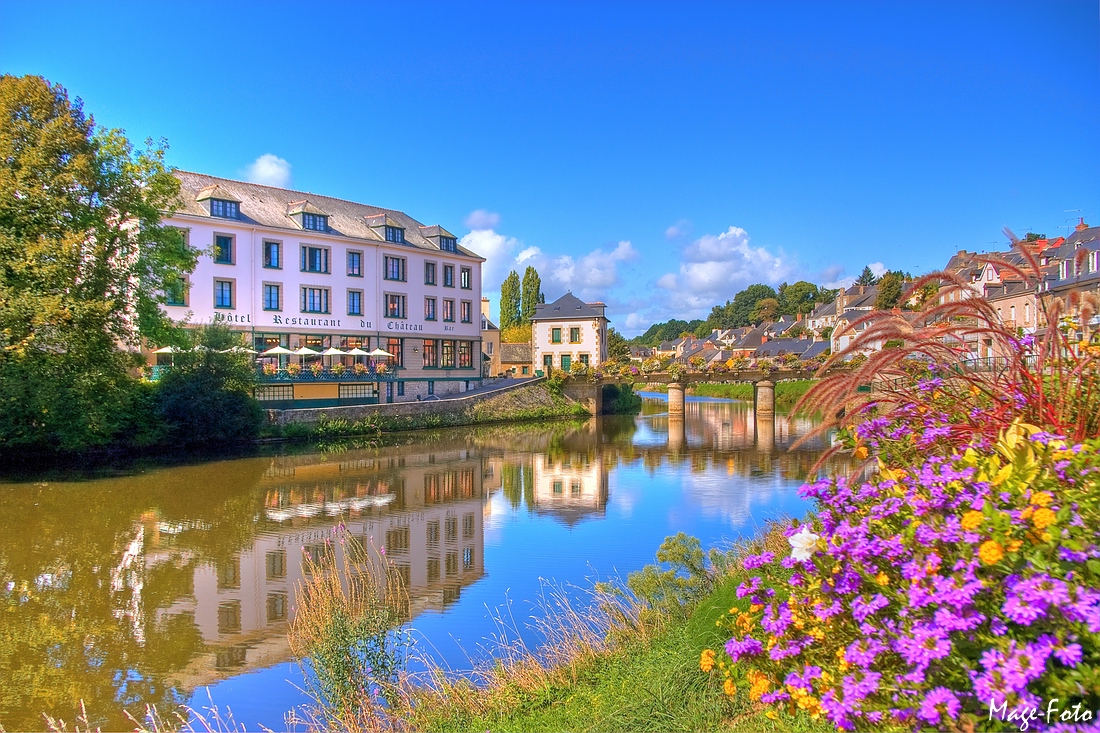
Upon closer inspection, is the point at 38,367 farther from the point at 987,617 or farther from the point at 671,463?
the point at 987,617

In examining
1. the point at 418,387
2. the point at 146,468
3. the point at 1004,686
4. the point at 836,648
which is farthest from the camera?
the point at 418,387

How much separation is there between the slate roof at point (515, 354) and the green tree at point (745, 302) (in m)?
72.3

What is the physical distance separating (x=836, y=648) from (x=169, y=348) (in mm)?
27091

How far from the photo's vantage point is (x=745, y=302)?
13050 cm

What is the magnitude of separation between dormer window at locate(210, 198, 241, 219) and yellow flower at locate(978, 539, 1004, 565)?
118ft

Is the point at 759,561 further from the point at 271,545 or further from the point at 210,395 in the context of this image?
the point at 210,395

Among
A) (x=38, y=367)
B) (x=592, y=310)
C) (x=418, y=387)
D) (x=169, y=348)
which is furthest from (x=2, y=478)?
(x=592, y=310)

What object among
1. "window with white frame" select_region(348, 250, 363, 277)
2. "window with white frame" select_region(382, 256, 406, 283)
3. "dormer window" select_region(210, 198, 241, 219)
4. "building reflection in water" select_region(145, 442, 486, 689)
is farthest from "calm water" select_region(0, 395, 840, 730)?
"window with white frame" select_region(382, 256, 406, 283)

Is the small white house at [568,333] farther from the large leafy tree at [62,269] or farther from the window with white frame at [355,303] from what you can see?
the large leafy tree at [62,269]

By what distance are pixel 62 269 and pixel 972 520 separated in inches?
888

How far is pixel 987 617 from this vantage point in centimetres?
272

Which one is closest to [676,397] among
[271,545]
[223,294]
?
[223,294]

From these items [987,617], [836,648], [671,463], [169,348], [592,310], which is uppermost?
[592,310]

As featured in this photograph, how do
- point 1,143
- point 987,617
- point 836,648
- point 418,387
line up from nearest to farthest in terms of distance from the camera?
1. point 987,617
2. point 836,648
3. point 1,143
4. point 418,387
